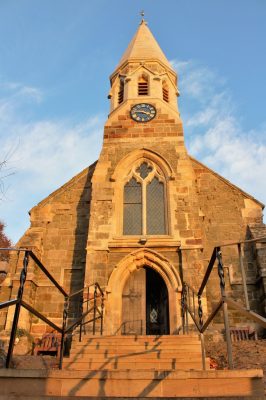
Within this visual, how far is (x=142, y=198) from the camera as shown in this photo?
46.0 feet

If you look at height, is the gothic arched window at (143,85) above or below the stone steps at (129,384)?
above

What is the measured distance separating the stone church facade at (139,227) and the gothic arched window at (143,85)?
583 millimetres

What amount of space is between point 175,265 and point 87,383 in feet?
28.2

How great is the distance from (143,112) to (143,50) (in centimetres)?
501

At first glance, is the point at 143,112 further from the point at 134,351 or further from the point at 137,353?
the point at 137,353

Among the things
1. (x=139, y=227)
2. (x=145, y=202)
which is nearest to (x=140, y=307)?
(x=139, y=227)

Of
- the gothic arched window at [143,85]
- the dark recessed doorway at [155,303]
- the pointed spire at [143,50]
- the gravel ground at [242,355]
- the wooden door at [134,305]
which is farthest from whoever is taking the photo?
the pointed spire at [143,50]

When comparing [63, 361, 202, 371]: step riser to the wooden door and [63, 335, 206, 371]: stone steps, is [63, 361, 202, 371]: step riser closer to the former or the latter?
[63, 335, 206, 371]: stone steps

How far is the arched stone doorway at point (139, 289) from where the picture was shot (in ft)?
37.6

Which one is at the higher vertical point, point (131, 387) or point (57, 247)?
point (57, 247)

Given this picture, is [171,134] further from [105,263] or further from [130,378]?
[130,378]

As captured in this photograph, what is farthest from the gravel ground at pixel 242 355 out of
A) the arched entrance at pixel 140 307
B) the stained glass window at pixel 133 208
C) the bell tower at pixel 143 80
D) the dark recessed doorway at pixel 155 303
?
the bell tower at pixel 143 80

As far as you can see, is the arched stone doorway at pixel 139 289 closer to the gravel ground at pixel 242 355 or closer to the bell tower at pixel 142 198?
the bell tower at pixel 142 198

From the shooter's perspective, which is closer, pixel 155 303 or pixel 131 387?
pixel 131 387
